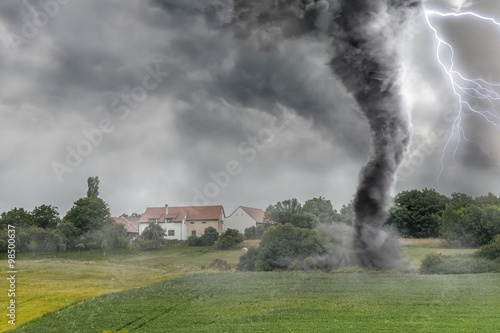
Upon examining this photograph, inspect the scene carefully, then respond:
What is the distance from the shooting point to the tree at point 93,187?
8638 centimetres

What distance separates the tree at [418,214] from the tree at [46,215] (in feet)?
170

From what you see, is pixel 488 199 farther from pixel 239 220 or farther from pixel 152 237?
pixel 152 237

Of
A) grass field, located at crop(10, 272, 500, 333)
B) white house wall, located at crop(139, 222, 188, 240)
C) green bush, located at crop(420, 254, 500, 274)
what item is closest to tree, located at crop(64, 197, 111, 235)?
white house wall, located at crop(139, 222, 188, 240)

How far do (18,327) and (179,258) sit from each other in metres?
33.2

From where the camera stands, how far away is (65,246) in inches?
2510

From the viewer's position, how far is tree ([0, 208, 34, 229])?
7349 cm

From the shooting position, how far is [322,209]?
221 feet

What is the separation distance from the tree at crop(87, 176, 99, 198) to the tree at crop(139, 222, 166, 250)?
21796mm

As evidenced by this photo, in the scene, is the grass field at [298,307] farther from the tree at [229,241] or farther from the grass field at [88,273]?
the tree at [229,241]

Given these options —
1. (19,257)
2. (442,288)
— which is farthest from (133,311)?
(19,257)

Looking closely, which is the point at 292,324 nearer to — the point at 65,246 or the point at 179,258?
the point at 179,258

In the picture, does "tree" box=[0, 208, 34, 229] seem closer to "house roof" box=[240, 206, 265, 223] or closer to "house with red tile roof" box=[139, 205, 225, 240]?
"house with red tile roof" box=[139, 205, 225, 240]

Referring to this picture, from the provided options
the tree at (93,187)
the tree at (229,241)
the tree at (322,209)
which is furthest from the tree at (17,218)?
the tree at (322,209)

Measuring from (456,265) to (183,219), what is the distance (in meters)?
44.2
